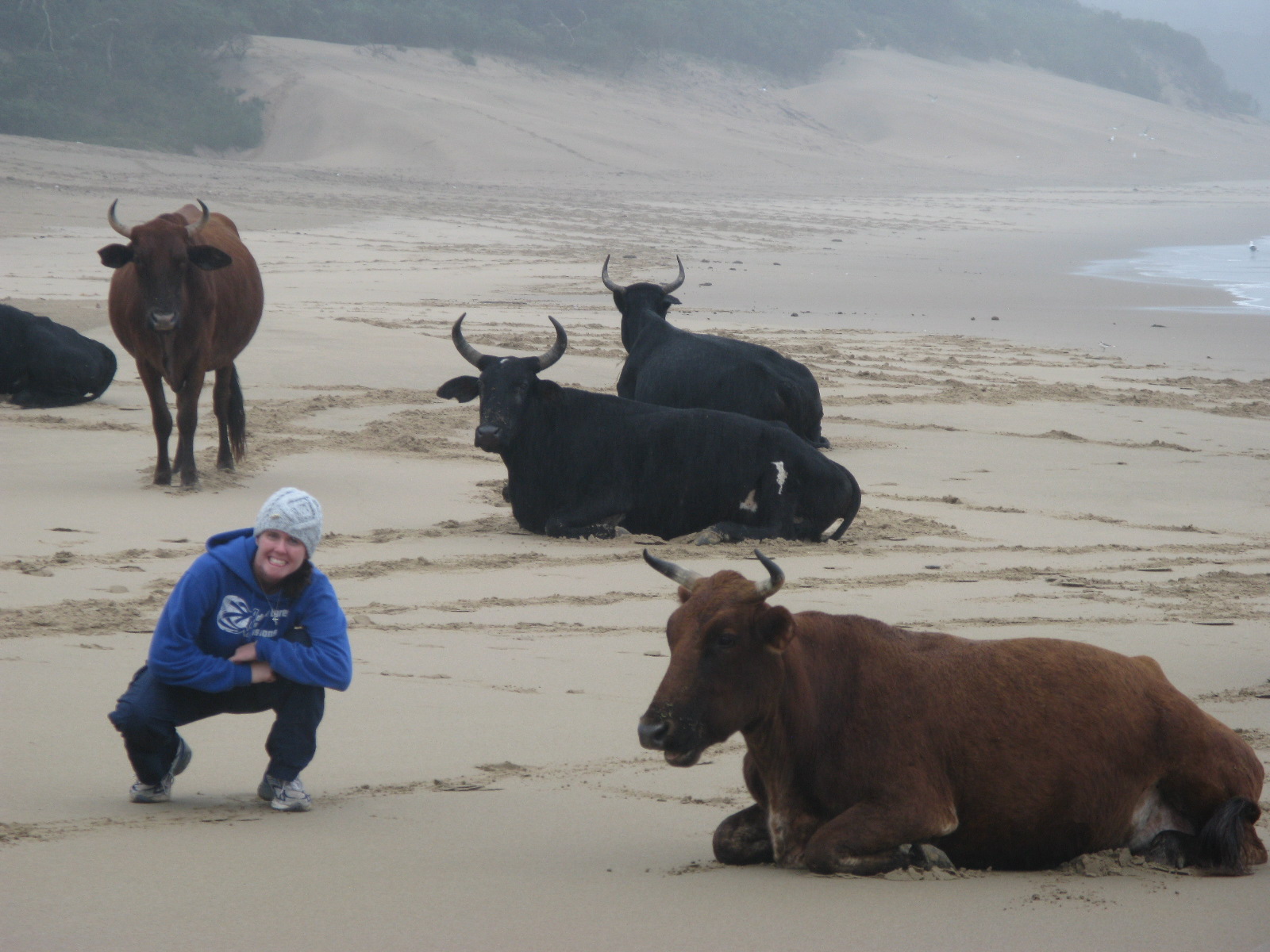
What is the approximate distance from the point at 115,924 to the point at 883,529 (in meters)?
5.80

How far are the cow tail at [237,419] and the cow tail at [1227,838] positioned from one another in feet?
22.4

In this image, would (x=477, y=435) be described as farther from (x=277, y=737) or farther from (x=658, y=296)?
(x=277, y=737)

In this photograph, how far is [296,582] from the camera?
4.32 metres

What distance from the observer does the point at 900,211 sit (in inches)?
1510

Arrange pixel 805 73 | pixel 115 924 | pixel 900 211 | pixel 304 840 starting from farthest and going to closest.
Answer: pixel 805 73, pixel 900 211, pixel 304 840, pixel 115 924

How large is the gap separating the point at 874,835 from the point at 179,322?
6.24 m

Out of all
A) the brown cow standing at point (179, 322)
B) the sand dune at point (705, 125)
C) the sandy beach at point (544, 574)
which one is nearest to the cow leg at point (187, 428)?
the brown cow standing at point (179, 322)

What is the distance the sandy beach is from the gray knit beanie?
693mm

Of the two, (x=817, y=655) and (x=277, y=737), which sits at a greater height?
(x=817, y=655)

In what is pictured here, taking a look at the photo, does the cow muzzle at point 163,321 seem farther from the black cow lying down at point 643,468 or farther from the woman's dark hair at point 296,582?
the woman's dark hair at point 296,582

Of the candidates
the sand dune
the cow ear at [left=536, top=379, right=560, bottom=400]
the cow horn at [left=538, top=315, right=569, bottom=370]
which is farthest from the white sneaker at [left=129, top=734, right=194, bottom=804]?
the sand dune

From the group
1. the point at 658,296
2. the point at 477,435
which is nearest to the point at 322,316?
the point at 658,296

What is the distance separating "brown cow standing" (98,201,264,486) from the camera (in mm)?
8867

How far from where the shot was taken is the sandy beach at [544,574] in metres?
3.54
